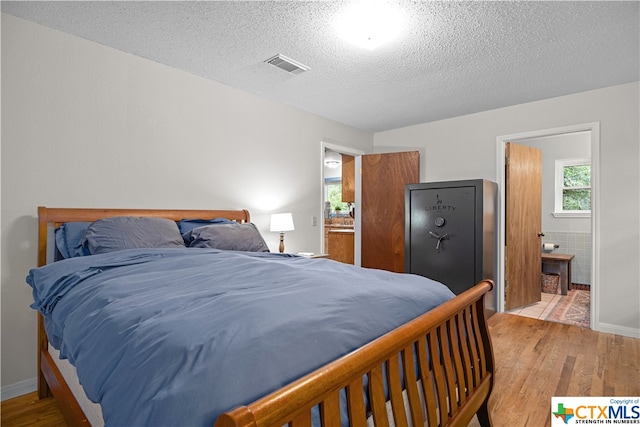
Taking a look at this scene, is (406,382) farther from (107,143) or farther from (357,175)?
(357,175)

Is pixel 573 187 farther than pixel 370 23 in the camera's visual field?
Yes

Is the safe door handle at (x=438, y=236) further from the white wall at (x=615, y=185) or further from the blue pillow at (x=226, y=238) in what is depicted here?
the blue pillow at (x=226, y=238)

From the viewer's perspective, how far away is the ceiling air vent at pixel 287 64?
2.62m

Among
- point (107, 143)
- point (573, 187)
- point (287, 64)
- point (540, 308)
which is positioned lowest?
point (540, 308)

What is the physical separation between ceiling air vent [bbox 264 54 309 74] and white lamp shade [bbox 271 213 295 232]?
137cm

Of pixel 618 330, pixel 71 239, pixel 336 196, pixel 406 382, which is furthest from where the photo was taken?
pixel 336 196

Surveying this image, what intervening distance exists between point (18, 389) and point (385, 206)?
380 cm

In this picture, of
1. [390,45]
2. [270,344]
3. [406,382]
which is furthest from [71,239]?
[390,45]

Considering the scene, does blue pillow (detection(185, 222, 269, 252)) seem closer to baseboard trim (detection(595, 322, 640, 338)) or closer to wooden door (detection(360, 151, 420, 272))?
wooden door (detection(360, 151, 420, 272))

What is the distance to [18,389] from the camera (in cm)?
210

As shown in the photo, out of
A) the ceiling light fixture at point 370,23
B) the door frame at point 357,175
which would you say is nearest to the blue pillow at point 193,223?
the door frame at point 357,175

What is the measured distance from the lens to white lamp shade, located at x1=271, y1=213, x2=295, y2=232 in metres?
3.37

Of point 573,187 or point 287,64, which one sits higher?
point 287,64

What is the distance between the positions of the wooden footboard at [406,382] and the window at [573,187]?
14.8 ft
